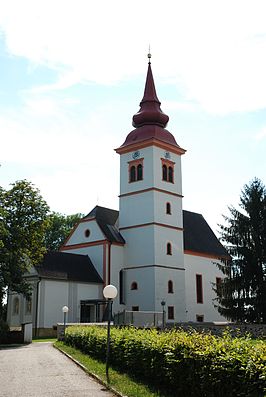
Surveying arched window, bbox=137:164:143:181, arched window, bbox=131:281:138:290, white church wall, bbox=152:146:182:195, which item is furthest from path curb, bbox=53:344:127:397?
arched window, bbox=137:164:143:181

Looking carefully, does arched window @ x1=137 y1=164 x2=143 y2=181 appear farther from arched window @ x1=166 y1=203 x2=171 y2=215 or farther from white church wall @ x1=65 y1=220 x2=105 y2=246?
white church wall @ x1=65 y1=220 x2=105 y2=246

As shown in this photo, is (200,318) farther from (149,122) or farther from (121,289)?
(149,122)

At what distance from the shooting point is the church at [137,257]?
37250mm

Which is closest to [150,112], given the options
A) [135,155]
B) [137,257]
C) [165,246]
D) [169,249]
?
[135,155]

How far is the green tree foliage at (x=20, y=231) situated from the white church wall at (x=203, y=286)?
1552 cm

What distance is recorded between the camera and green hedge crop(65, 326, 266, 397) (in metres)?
7.61

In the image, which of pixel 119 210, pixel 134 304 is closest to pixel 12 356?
pixel 134 304

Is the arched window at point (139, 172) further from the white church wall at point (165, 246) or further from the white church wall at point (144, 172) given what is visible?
the white church wall at point (165, 246)

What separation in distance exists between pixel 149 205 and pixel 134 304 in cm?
824

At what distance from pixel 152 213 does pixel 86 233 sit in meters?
Answer: 6.21

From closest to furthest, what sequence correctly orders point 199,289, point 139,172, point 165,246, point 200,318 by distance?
point 165,246 → point 139,172 → point 200,318 → point 199,289

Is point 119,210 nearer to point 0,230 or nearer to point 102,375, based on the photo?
point 0,230

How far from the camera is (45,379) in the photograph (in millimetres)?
13008

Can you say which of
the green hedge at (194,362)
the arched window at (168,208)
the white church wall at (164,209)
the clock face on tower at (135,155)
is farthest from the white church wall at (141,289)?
the green hedge at (194,362)
